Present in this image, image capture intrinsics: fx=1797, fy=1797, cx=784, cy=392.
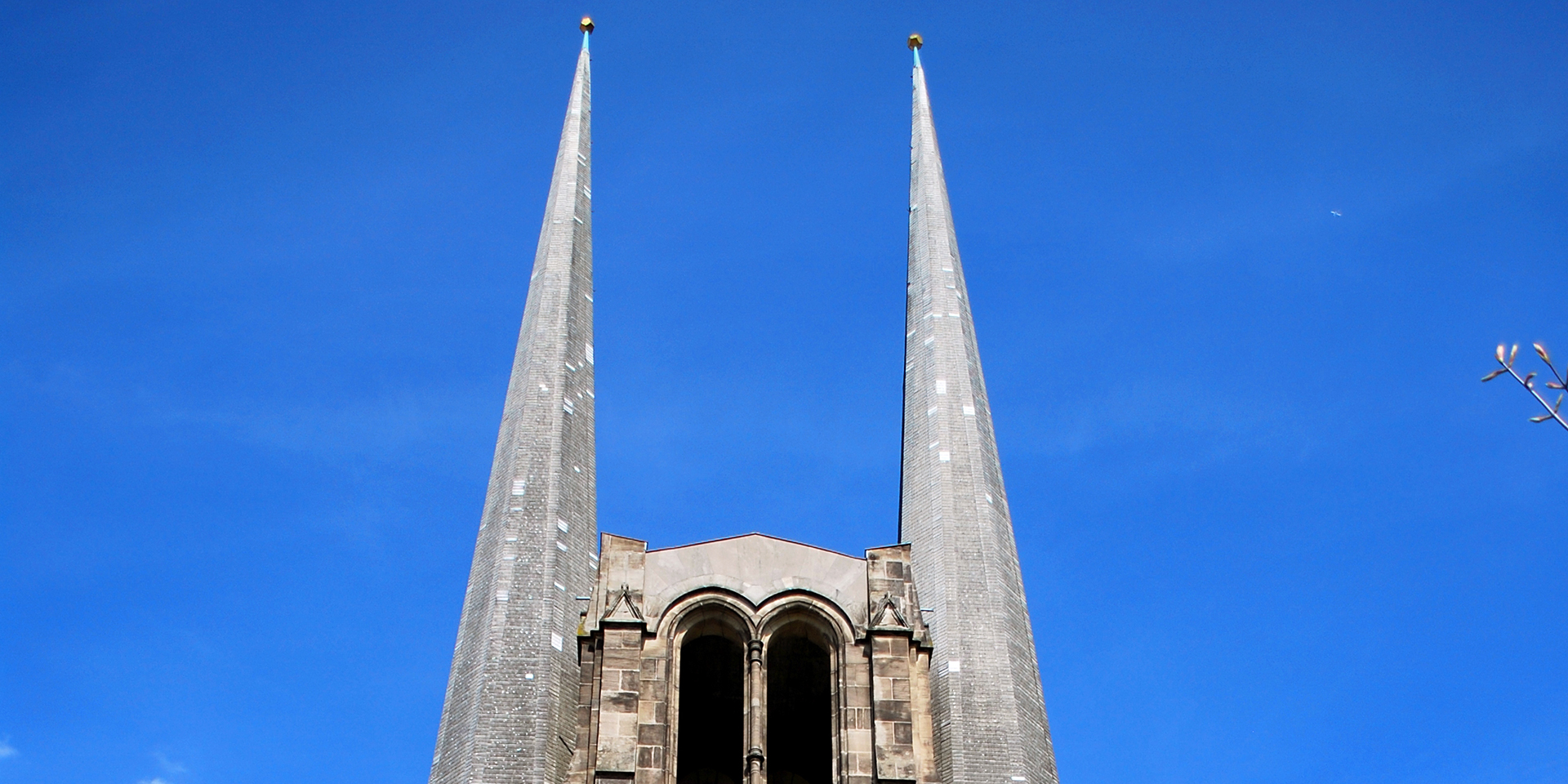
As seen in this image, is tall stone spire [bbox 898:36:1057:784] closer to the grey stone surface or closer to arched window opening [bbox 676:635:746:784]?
the grey stone surface

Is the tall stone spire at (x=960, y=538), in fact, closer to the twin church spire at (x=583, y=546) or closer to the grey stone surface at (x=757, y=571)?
the twin church spire at (x=583, y=546)

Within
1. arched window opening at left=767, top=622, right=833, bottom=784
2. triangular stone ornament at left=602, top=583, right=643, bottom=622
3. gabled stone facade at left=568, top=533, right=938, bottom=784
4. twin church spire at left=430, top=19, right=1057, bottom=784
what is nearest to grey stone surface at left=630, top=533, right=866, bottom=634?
gabled stone facade at left=568, top=533, right=938, bottom=784

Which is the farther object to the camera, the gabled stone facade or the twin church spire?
the twin church spire

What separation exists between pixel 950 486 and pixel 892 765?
6.44m

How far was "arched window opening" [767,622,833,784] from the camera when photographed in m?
25.5

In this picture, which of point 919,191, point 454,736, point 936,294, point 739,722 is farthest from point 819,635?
point 919,191

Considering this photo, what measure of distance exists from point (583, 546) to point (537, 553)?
1.16 m

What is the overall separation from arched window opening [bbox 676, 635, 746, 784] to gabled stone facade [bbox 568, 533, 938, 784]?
374 millimetres

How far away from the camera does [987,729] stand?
24.1 meters

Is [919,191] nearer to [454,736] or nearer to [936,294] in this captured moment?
[936,294]

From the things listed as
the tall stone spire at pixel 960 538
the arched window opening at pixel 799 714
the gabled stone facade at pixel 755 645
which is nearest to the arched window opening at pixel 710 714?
the gabled stone facade at pixel 755 645

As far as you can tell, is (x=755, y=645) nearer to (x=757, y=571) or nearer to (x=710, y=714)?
(x=757, y=571)

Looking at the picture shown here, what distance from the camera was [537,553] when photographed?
1011 inches

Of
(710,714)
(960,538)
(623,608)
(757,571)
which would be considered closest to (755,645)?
(757,571)
